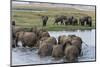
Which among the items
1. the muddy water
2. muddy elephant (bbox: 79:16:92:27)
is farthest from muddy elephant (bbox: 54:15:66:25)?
muddy elephant (bbox: 79:16:92:27)

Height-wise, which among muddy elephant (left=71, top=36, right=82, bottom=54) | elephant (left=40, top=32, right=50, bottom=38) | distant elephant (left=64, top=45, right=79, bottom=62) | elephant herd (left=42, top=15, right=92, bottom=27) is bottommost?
distant elephant (left=64, top=45, right=79, bottom=62)

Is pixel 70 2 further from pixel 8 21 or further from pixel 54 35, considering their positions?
pixel 8 21

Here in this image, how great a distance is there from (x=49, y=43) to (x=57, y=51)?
0.15 meters

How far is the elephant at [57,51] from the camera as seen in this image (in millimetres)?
2695

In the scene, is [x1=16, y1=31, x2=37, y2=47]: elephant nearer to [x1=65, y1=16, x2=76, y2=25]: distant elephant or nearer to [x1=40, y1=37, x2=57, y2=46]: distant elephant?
[x1=40, y1=37, x2=57, y2=46]: distant elephant

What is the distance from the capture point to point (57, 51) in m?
2.71

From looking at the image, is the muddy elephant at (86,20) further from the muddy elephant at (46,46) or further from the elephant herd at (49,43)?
the muddy elephant at (46,46)

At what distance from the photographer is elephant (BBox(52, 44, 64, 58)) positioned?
269 centimetres

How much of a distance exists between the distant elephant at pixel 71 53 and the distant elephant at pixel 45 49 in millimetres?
224

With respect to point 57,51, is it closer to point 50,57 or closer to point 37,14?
point 50,57

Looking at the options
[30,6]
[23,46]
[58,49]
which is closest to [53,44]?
[58,49]

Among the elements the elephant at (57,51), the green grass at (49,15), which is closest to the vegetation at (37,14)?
the green grass at (49,15)


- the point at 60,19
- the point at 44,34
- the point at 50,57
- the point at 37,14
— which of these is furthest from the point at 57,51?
the point at 37,14

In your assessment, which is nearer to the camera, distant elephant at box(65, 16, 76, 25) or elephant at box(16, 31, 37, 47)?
elephant at box(16, 31, 37, 47)
